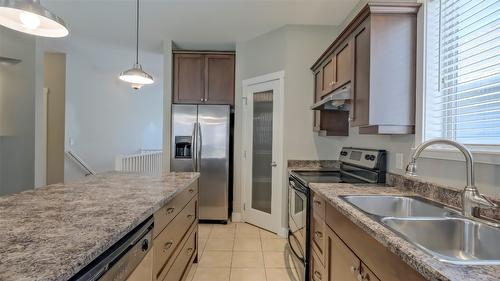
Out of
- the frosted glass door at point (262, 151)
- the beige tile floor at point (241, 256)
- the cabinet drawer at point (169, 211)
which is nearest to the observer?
the cabinet drawer at point (169, 211)

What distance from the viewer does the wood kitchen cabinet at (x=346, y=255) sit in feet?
3.11

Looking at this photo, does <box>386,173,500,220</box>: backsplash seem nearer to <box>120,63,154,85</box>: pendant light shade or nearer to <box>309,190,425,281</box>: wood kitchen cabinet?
<box>309,190,425,281</box>: wood kitchen cabinet

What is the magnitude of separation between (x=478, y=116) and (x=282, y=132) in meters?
2.18

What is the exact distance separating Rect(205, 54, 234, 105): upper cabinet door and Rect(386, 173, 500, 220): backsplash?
106 inches

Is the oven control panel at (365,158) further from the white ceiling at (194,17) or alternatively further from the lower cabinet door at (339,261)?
the white ceiling at (194,17)

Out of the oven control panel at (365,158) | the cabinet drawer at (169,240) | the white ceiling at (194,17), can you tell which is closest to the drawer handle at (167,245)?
the cabinet drawer at (169,240)

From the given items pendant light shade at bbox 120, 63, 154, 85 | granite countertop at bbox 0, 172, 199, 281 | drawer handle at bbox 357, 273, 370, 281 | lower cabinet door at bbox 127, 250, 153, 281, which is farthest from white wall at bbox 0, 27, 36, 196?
drawer handle at bbox 357, 273, 370, 281

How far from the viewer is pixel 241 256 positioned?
2.85 m

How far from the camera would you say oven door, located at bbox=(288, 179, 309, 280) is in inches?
87.2

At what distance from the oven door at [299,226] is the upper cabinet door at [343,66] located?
979 mm

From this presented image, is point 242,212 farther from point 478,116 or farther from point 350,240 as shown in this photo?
point 478,116

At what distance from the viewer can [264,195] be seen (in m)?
3.73

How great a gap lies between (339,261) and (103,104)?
5.80 metres

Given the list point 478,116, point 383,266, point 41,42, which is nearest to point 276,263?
point 383,266
